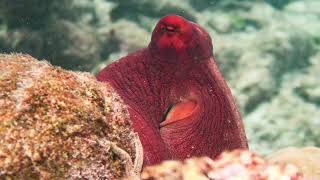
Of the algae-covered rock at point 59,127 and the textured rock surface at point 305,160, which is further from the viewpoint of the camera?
the textured rock surface at point 305,160

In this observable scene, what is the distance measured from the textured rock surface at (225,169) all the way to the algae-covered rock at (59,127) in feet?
0.76

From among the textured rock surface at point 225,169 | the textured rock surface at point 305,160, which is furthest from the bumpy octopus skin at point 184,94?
the textured rock surface at point 225,169

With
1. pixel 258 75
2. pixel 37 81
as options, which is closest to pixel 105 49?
pixel 258 75

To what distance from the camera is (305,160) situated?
128 inches

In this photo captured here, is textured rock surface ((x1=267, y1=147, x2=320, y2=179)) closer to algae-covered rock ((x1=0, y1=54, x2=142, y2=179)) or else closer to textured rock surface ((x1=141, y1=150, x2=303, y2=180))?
textured rock surface ((x1=141, y1=150, x2=303, y2=180))

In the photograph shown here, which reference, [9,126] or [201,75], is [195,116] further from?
[9,126]

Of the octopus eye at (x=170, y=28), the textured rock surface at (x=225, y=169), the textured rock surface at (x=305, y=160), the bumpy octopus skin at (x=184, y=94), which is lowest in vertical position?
the textured rock surface at (x=305, y=160)

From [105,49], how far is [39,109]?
13.9 ft

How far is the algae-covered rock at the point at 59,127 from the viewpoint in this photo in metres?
1.68

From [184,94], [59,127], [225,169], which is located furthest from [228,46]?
[59,127]

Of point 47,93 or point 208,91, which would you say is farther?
point 208,91

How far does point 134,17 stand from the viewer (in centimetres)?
657

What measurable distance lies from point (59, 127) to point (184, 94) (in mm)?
1813

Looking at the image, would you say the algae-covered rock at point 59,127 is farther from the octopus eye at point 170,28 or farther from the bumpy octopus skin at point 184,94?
the octopus eye at point 170,28
